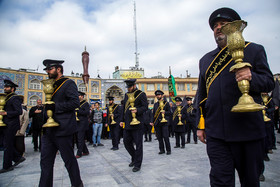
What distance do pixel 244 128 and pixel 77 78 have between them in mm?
35444

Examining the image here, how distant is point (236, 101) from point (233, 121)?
0.63 feet

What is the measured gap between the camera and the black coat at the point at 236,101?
1.69 meters

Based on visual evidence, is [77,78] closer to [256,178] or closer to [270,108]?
[270,108]

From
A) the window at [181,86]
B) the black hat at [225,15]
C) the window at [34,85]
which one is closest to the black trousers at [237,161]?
the black hat at [225,15]

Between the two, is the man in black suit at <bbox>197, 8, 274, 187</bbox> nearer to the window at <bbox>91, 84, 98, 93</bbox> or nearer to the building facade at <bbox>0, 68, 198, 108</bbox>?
the building facade at <bbox>0, 68, 198, 108</bbox>

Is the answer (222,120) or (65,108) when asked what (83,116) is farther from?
(222,120)

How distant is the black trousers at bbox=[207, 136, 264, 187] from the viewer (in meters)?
1.69

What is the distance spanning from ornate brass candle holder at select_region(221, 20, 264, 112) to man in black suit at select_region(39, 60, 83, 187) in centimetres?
260

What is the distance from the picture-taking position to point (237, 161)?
5.83 ft

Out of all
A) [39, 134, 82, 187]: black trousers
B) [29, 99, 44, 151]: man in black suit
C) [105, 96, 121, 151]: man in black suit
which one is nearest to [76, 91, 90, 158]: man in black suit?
[105, 96, 121, 151]: man in black suit

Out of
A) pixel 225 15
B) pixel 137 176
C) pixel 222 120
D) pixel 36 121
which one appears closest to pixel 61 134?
pixel 137 176

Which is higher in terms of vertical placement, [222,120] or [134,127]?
[222,120]

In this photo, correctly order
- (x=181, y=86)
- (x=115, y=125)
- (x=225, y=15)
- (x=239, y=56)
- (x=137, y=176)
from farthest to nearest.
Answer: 1. (x=181, y=86)
2. (x=115, y=125)
3. (x=137, y=176)
4. (x=225, y=15)
5. (x=239, y=56)

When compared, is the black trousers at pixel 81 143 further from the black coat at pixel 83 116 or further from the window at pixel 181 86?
the window at pixel 181 86
